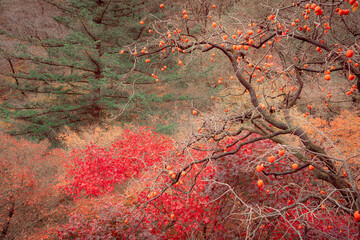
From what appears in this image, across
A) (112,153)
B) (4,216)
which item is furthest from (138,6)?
(4,216)

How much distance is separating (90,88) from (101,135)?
2497 mm

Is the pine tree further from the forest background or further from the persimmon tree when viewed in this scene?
the persimmon tree

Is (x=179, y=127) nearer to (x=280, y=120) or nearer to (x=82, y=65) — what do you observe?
(x=82, y=65)

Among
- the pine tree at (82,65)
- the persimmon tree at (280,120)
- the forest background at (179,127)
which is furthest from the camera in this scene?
the pine tree at (82,65)

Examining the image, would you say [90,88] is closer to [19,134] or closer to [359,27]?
[19,134]

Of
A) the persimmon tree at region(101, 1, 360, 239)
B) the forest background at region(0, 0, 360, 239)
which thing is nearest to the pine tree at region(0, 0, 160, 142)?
the forest background at region(0, 0, 360, 239)

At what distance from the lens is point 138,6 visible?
11.9 meters

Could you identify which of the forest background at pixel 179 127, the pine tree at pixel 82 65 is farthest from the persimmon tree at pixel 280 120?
the pine tree at pixel 82 65

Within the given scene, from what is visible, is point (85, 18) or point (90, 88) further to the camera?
point (90, 88)

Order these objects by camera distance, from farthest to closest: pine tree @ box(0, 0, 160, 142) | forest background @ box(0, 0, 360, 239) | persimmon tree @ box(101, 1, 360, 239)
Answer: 1. pine tree @ box(0, 0, 160, 142)
2. forest background @ box(0, 0, 360, 239)
3. persimmon tree @ box(101, 1, 360, 239)

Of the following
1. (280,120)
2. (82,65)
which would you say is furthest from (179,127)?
(280,120)

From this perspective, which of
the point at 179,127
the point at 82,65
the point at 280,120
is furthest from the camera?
the point at 179,127

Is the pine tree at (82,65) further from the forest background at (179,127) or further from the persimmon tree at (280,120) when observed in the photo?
the persimmon tree at (280,120)

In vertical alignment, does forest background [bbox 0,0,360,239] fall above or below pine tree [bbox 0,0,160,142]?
below
